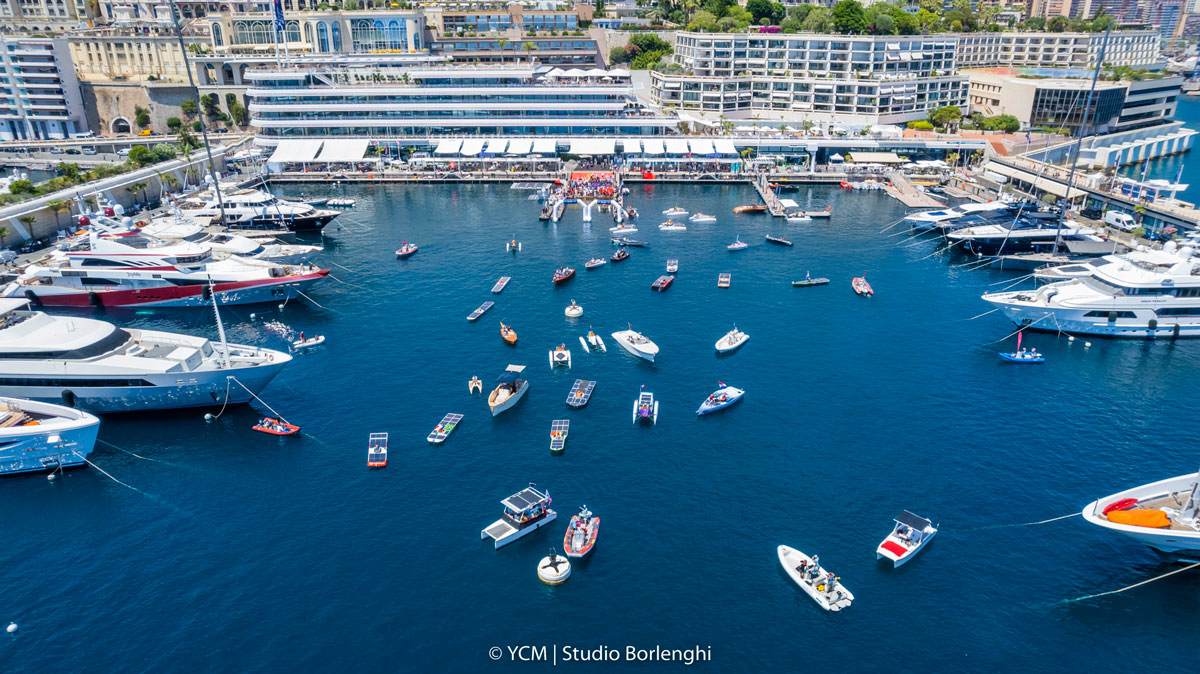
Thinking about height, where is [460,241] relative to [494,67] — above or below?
below

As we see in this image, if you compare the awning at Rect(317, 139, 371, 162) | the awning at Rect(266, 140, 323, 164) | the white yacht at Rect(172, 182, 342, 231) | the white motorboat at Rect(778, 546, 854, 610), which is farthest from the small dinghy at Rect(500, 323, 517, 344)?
the awning at Rect(266, 140, 323, 164)

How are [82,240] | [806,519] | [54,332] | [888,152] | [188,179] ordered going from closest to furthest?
[806,519], [54,332], [82,240], [188,179], [888,152]

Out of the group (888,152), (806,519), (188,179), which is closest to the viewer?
(806,519)

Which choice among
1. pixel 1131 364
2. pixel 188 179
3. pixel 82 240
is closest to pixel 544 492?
pixel 1131 364

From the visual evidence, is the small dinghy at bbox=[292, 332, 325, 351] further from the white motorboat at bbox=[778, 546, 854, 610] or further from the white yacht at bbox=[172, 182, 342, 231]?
the white motorboat at bbox=[778, 546, 854, 610]

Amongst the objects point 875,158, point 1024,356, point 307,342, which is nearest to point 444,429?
point 307,342

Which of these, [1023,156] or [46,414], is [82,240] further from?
[1023,156]
